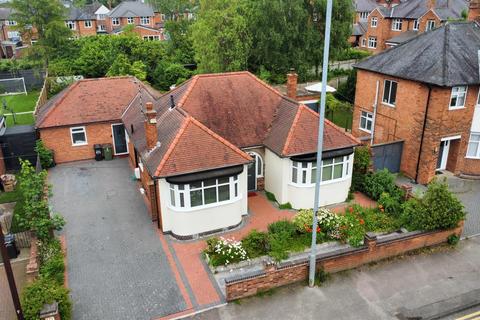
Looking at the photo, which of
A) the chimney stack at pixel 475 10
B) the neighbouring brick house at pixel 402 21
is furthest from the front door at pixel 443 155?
the neighbouring brick house at pixel 402 21

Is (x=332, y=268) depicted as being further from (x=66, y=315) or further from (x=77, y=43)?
(x=77, y=43)

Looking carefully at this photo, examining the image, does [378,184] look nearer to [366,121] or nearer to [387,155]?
[387,155]

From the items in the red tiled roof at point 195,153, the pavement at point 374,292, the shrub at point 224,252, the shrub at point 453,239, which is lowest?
the pavement at point 374,292

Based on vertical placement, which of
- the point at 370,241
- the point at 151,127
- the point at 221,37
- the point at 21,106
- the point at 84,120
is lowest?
the point at 370,241

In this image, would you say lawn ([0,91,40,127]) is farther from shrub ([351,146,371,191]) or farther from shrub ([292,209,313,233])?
shrub ([351,146,371,191])

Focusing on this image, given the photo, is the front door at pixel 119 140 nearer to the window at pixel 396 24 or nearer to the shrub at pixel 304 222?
the shrub at pixel 304 222

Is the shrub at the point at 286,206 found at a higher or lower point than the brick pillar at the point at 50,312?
lower

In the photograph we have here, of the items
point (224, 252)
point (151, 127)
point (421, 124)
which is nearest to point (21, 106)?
point (151, 127)
